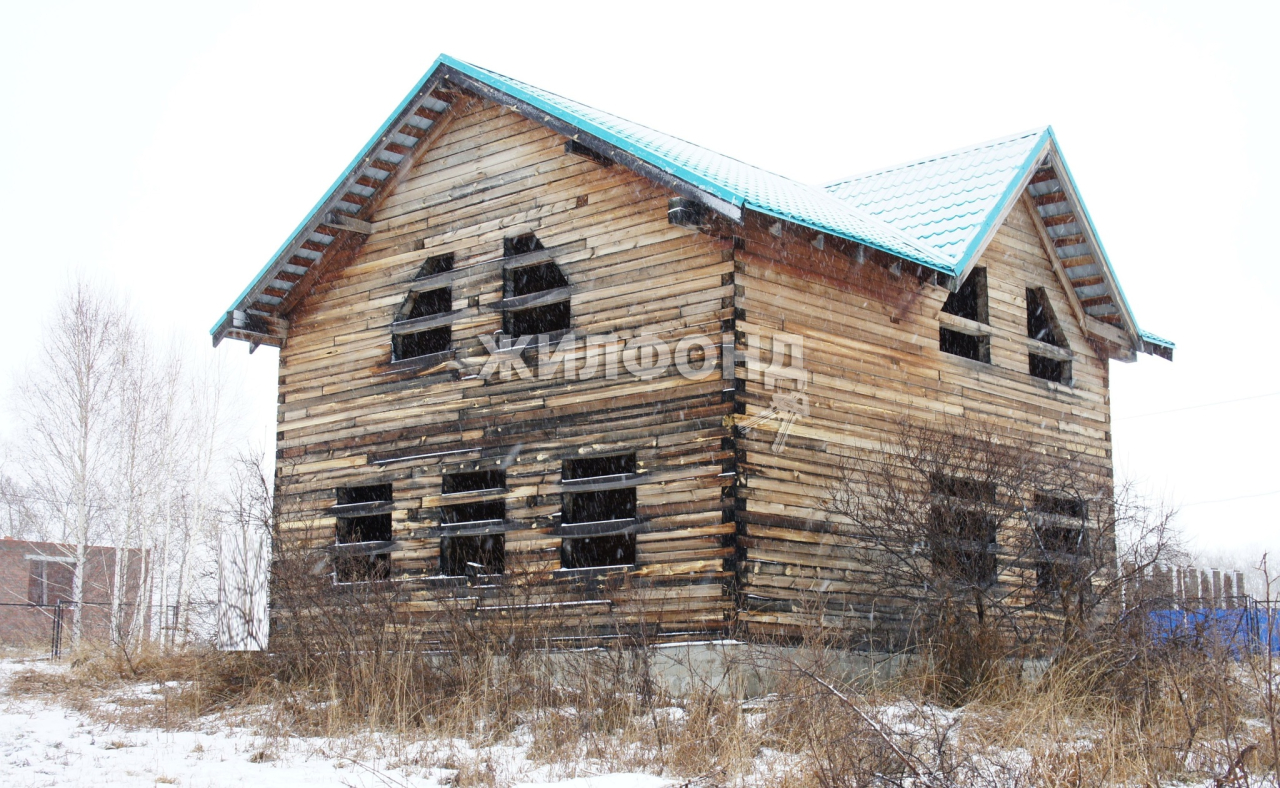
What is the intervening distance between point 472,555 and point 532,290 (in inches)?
167

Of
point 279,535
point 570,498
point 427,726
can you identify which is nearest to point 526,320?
point 570,498

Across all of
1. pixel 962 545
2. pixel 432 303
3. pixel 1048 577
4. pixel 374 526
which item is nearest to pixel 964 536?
pixel 962 545

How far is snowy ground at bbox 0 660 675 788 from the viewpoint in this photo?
9.08m

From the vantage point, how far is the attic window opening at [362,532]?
15.9 metres

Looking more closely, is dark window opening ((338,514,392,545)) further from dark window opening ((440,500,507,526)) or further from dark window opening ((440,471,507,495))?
dark window opening ((440,471,507,495))

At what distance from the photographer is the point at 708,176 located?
13945mm

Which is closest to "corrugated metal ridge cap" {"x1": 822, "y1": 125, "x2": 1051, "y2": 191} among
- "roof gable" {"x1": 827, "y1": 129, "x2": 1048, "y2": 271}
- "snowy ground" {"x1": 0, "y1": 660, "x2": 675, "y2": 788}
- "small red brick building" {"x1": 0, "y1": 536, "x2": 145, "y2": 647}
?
"roof gable" {"x1": 827, "y1": 129, "x2": 1048, "y2": 271}

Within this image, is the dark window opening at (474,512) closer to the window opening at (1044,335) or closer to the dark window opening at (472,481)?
the dark window opening at (472,481)

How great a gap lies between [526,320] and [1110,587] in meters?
10.2

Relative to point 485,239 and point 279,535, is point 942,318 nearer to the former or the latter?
point 485,239

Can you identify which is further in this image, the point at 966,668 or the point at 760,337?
the point at 760,337

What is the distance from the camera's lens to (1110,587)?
12.0 m

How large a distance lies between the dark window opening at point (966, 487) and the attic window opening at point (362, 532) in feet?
23.2

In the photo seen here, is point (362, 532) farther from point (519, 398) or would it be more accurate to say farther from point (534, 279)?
point (534, 279)
